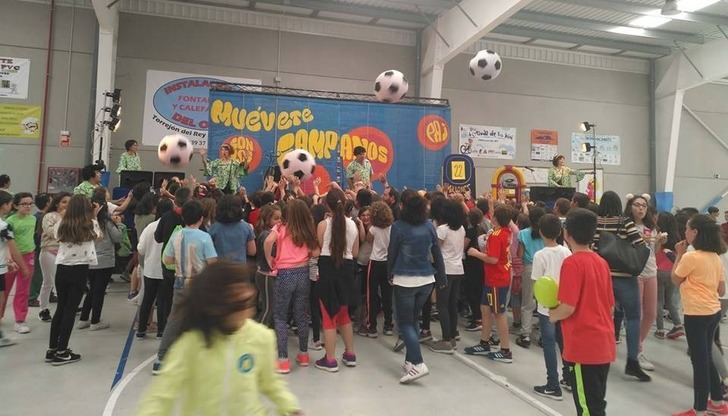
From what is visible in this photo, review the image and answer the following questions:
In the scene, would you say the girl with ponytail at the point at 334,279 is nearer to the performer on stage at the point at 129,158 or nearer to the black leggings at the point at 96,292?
the black leggings at the point at 96,292

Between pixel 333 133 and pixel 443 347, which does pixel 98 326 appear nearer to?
pixel 443 347

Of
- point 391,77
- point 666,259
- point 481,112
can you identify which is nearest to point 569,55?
point 481,112

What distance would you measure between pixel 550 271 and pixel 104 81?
31.9 feet

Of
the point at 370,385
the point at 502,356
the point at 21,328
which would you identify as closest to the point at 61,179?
the point at 21,328

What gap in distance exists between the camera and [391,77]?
7.75m

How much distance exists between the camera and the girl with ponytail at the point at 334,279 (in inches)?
154

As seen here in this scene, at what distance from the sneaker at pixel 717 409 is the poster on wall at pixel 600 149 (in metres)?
11.2

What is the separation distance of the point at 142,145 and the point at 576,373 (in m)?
10.3

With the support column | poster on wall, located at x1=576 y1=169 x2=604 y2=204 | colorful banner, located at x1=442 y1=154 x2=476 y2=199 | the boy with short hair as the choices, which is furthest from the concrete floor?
poster on wall, located at x1=576 y1=169 x2=604 y2=204

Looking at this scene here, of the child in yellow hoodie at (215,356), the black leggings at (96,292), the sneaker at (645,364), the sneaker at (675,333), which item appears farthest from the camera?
the sneaker at (675,333)

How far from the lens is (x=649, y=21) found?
1134cm

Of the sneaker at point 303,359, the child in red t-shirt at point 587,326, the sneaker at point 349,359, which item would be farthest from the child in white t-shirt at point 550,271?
the sneaker at point 303,359

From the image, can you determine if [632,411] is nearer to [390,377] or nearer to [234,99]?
[390,377]

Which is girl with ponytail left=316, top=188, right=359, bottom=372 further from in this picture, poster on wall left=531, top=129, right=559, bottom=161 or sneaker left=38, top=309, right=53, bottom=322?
poster on wall left=531, top=129, right=559, bottom=161
